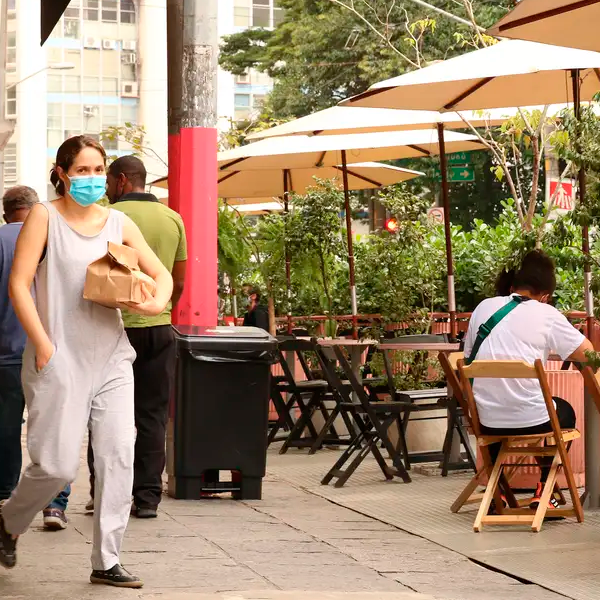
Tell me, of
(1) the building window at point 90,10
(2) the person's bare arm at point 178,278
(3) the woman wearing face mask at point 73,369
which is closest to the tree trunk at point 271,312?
(2) the person's bare arm at point 178,278

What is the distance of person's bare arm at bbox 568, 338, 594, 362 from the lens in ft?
25.8

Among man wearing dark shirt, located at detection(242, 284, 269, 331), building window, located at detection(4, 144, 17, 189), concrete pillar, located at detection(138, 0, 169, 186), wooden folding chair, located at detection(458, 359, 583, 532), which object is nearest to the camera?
wooden folding chair, located at detection(458, 359, 583, 532)

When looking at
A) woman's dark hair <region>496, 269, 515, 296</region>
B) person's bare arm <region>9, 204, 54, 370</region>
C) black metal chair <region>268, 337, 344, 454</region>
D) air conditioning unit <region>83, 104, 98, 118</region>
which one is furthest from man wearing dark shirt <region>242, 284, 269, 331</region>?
air conditioning unit <region>83, 104, 98, 118</region>

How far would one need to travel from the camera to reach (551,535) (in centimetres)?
759

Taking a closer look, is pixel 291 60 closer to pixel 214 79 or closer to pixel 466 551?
pixel 214 79

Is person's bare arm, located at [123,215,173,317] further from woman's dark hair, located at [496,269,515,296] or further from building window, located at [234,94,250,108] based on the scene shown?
building window, located at [234,94,250,108]

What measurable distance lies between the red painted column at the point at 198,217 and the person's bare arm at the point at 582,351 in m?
2.84

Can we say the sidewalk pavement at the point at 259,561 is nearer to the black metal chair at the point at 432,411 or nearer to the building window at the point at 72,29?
the black metal chair at the point at 432,411

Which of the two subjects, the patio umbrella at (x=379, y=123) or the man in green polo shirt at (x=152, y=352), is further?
the patio umbrella at (x=379, y=123)

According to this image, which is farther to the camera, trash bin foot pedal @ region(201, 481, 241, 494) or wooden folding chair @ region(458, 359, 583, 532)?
trash bin foot pedal @ region(201, 481, 241, 494)

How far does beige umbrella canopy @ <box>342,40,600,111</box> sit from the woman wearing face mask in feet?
12.8

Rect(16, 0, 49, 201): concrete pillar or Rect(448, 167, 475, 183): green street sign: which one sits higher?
Rect(16, 0, 49, 201): concrete pillar

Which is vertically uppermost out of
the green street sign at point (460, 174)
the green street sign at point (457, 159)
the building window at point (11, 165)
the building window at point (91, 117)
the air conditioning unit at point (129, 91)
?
the air conditioning unit at point (129, 91)

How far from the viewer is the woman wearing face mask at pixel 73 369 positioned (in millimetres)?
5734
